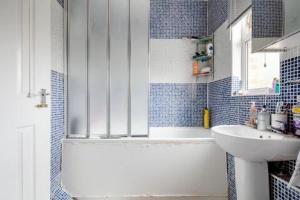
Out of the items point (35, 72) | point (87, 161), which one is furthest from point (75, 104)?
point (35, 72)

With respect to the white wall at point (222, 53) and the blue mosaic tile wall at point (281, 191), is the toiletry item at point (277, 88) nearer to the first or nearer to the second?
the blue mosaic tile wall at point (281, 191)

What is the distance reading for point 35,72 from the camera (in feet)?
5.45

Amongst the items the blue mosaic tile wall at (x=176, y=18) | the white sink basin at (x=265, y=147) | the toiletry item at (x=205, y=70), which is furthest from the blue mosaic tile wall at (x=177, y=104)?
the white sink basin at (x=265, y=147)

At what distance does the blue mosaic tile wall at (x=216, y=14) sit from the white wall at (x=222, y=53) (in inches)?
3.1

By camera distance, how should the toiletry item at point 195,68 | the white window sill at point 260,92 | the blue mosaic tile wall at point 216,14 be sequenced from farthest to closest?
the toiletry item at point 195,68
the blue mosaic tile wall at point 216,14
the white window sill at point 260,92

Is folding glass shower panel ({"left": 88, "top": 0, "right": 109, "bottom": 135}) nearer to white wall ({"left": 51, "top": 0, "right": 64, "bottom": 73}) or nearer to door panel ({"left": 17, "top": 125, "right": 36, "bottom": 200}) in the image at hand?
white wall ({"left": 51, "top": 0, "right": 64, "bottom": 73})

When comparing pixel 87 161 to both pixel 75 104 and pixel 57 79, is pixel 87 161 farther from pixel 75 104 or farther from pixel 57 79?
pixel 57 79

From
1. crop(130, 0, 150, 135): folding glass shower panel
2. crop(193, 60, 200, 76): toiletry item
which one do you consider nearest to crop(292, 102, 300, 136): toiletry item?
crop(130, 0, 150, 135): folding glass shower panel

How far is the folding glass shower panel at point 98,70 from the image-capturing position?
7.66 feet

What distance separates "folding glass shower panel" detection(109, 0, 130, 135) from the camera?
2336 millimetres

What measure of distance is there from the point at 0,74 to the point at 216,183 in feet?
6.69

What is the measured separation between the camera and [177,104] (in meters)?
3.30

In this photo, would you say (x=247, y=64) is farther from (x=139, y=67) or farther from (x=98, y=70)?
(x=98, y=70)

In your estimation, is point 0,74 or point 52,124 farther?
point 52,124
